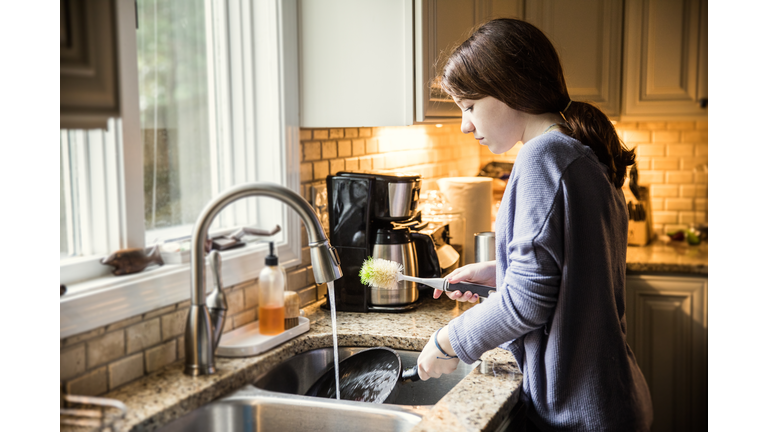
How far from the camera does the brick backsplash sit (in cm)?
130

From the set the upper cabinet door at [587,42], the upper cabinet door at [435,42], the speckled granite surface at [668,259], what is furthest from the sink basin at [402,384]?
the upper cabinet door at [587,42]

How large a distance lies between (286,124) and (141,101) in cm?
47

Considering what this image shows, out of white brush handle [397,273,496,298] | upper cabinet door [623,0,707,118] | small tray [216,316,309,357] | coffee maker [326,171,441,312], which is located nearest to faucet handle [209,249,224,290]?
small tray [216,316,309,357]

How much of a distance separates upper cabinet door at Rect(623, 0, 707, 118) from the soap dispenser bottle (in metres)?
2.07

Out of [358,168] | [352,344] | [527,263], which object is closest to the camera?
[527,263]

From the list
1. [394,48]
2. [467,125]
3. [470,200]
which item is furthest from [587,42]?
[467,125]

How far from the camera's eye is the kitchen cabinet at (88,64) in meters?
1.21

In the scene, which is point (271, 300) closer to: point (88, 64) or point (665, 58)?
point (88, 64)

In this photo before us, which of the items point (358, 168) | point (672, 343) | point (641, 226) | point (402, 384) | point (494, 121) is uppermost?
point (494, 121)

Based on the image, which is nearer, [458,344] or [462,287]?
[458,344]

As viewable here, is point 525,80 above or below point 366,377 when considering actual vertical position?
above

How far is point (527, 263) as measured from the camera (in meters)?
1.23

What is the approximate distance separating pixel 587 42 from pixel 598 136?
1.76m
